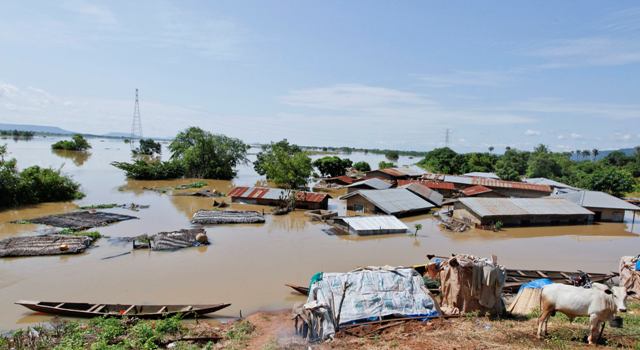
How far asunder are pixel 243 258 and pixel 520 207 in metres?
22.6

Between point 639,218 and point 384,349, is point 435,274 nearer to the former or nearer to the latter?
point 384,349

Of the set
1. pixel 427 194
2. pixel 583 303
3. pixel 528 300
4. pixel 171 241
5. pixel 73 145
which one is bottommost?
pixel 171 241

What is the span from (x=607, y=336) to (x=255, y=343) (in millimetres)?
8634

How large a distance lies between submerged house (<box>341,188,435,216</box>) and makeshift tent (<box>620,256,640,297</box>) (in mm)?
15773

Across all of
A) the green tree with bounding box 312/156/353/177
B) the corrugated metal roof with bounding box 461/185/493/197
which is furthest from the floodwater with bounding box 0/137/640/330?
the green tree with bounding box 312/156/353/177

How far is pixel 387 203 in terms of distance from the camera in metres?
30.0

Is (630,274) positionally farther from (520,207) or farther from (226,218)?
(226,218)

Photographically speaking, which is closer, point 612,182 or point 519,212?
point 519,212

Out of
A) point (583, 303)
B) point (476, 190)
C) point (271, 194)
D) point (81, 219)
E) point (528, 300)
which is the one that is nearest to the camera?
point (583, 303)

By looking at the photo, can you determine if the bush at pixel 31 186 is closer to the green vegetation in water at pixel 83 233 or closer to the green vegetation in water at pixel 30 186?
the green vegetation in water at pixel 30 186

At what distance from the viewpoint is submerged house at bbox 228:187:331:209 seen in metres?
32.8

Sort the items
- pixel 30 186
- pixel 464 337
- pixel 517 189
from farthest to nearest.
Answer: pixel 517 189, pixel 30 186, pixel 464 337

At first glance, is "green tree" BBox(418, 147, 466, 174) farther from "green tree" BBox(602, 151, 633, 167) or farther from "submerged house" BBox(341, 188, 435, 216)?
"submerged house" BBox(341, 188, 435, 216)

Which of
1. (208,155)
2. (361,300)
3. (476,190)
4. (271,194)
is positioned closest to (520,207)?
(476,190)
